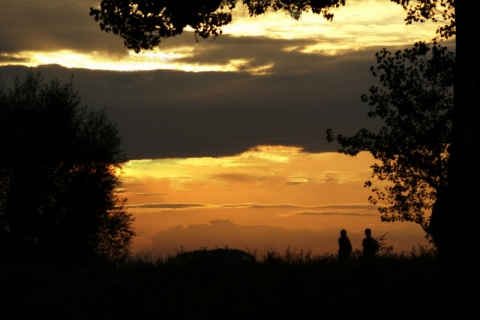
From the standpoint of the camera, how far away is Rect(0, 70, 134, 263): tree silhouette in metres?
48.0

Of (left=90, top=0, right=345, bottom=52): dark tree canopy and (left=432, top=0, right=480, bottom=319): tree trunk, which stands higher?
(left=90, top=0, right=345, bottom=52): dark tree canopy

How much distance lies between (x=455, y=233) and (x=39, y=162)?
39.4 metres

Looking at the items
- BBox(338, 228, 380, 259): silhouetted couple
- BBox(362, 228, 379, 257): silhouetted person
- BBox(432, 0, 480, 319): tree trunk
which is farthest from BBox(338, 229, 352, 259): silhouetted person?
BBox(432, 0, 480, 319): tree trunk

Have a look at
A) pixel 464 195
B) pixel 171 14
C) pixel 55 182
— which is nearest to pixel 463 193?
pixel 464 195

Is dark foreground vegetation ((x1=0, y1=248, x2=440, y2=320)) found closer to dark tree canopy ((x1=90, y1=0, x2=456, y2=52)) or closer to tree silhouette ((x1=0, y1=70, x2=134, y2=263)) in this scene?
dark tree canopy ((x1=90, y1=0, x2=456, y2=52))

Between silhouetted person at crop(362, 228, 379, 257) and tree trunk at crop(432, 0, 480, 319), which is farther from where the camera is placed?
silhouetted person at crop(362, 228, 379, 257)

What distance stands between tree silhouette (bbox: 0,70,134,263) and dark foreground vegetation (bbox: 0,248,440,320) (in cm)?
2088

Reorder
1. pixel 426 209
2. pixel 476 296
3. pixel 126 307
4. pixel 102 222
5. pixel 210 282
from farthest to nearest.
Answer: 1. pixel 102 222
2. pixel 426 209
3. pixel 210 282
4. pixel 126 307
5. pixel 476 296

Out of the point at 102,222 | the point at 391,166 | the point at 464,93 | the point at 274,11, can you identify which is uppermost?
the point at 274,11

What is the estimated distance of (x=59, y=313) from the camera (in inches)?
882

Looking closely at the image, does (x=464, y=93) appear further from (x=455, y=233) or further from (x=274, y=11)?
(x=274, y=11)

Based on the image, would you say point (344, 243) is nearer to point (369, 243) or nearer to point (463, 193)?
point (369, 243)

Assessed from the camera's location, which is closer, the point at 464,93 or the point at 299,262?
the point at 464,93

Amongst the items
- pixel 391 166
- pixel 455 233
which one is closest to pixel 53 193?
pixel 391 166
